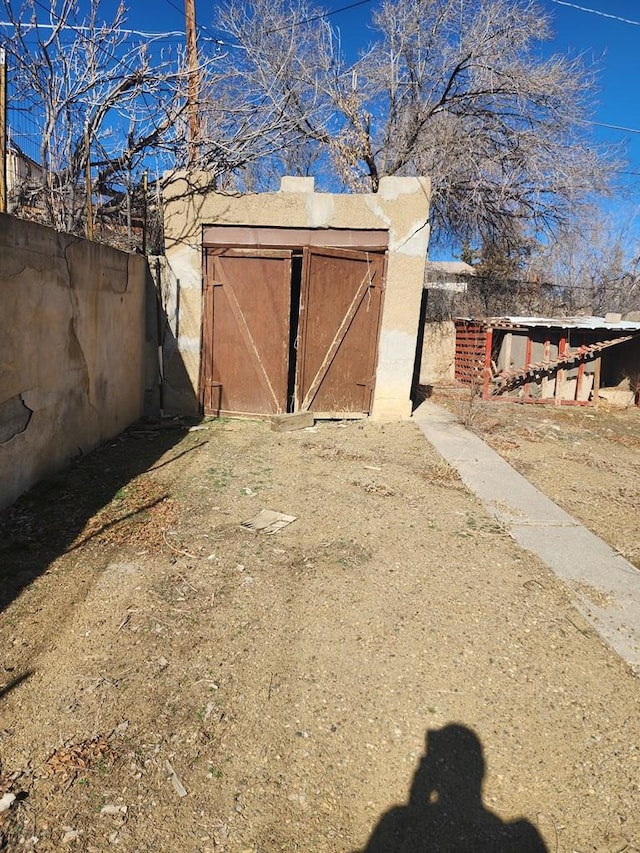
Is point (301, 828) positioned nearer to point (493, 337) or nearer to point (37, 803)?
point (37, 803)

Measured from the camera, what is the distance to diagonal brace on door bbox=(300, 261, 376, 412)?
8172 millimetres

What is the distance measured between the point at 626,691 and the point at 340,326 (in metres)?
6.38

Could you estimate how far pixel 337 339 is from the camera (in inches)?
328

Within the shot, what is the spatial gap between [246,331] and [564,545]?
18.1 ft

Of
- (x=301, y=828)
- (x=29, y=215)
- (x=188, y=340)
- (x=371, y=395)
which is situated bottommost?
(x=301, y=828)

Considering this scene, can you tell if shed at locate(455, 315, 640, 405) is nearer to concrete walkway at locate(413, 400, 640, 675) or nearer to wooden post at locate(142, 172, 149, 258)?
concrete walkway at locate(413, 400, 640, 675)

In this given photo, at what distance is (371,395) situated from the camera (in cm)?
856

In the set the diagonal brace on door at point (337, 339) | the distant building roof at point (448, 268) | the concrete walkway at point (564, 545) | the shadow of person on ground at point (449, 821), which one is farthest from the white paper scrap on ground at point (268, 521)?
the distant building roof at point (448, 268)

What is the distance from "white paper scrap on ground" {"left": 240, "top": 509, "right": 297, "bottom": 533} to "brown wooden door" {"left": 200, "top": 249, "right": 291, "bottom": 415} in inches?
151

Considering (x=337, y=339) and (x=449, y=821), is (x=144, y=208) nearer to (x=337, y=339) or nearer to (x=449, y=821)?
(x=337, y=339)

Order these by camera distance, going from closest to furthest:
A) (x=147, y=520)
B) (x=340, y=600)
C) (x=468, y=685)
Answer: (x=468, y=685) → (x=340, y=600) → (x=147, y=520)

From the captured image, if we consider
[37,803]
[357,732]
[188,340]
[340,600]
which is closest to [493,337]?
[188,340]

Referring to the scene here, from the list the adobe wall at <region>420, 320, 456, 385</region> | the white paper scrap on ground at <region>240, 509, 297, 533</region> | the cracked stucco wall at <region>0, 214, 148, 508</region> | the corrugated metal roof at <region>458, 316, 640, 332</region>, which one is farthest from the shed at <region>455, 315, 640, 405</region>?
the white paper scrap on ground at <region>240, 509, 297, 533</region>

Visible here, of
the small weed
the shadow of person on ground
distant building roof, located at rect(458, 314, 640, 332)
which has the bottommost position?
the shadow of person on ground
